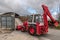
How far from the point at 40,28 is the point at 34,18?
1.96 metres

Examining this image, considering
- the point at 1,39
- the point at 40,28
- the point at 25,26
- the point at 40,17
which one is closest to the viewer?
the point at 1,39

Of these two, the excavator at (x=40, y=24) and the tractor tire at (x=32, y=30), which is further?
the tractor tire at (x=32, y=30)

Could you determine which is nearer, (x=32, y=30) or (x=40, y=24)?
(x=40, y=24)

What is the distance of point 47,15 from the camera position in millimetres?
14203

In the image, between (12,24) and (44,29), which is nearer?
(44,29)

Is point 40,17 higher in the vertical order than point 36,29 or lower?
higher

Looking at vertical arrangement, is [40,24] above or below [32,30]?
above

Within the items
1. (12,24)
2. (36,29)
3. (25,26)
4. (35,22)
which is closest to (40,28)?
(36,29)

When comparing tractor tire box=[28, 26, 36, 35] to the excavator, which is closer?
the excavator

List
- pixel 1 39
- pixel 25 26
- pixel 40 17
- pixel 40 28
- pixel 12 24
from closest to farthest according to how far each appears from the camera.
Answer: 1. pixel 1 39
2. pixel 40 28
3. pixel 40 17
4. pixel 25 26
5. pixel 12 24

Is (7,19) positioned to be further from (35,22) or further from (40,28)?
(40,28)

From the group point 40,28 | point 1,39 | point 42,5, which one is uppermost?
point 42,5

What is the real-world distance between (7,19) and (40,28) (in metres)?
7.44

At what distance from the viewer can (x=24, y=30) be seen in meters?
17.1
